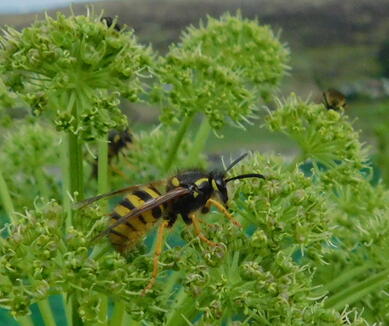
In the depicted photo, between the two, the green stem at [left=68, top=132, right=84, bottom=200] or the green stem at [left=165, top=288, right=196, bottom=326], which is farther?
the green stem at [left=68, top=132, right=84, bottom=200]

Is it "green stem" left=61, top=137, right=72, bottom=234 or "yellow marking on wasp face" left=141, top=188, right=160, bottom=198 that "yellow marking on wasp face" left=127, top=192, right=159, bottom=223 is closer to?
"yellow marking on wasp face" left=141, top=188, right=160, bottom=198

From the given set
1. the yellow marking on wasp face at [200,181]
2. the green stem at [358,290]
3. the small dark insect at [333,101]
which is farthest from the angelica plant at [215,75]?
the green stem at [358,290]

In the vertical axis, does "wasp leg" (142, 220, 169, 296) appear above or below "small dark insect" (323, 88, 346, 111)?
below

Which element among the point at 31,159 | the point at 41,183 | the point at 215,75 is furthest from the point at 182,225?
the point at 31,159

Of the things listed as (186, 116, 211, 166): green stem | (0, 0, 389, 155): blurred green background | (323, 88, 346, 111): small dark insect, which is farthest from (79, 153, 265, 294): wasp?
(0, 0, 389, 155): blurred green background

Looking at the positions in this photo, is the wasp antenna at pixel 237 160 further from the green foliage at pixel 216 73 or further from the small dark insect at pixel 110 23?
the small dark insect at pixel 110 23
